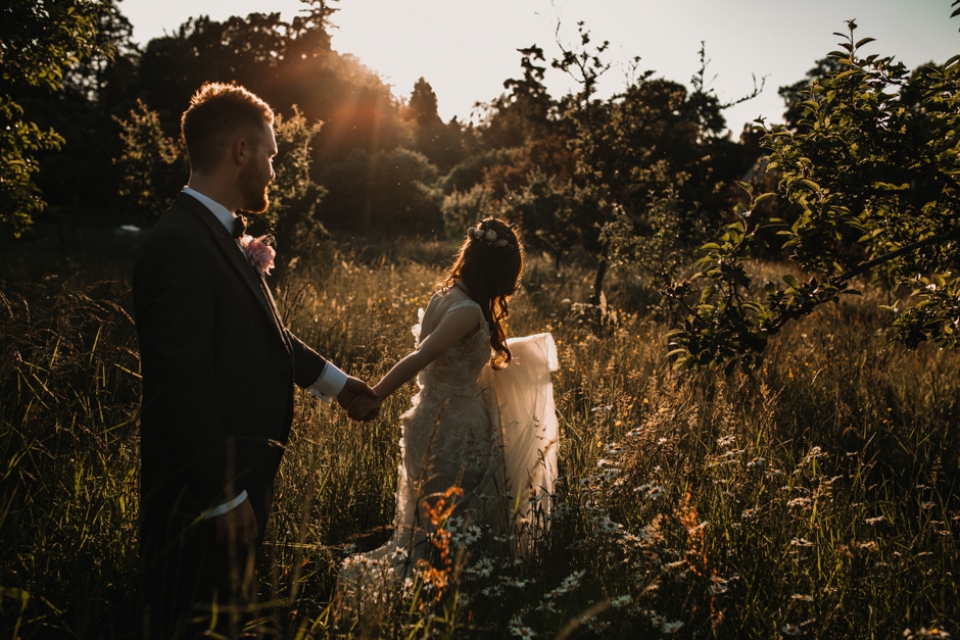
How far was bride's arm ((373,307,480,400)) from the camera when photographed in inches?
120

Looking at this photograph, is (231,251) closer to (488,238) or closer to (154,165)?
(488,238)

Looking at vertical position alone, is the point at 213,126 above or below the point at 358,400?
above

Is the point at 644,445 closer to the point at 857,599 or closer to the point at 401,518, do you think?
the point at 857,599

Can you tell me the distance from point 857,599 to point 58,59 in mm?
7865

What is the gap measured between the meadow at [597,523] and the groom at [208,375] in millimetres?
210

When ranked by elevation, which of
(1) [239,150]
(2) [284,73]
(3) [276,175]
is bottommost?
(1) [239,150]

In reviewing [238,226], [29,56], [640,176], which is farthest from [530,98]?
[238,226]

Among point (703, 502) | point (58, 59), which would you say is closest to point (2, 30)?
point (58, 59)

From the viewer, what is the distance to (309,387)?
291 cm

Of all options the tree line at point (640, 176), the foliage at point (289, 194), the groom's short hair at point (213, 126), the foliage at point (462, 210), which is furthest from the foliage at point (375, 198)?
the groom's short hair at point (213, 126)

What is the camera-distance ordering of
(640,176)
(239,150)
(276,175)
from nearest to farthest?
(239,150) < (640,176) < (276,175)

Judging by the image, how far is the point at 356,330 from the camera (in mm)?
6723

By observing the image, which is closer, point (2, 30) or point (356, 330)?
point (2, 30)

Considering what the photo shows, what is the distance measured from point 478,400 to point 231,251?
173cm
